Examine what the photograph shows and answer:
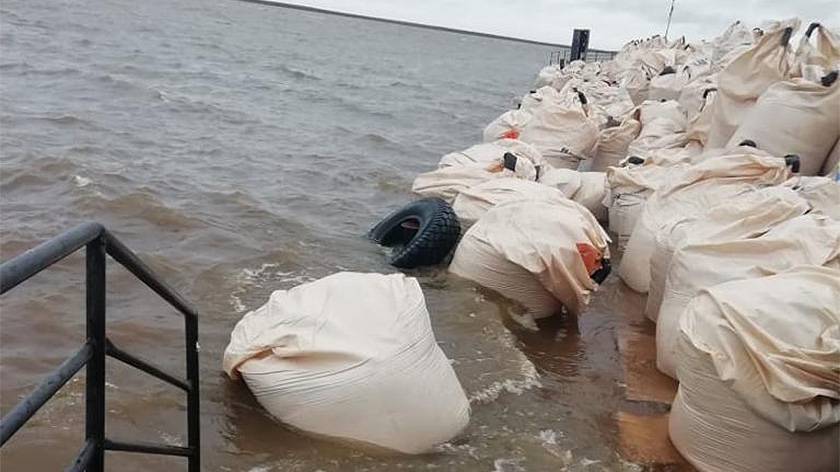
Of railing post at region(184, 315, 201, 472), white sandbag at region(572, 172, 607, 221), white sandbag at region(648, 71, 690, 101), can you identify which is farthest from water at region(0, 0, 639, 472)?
white sandbag at region(648, 71, 690, 101)

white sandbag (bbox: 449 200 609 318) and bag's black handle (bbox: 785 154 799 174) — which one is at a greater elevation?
bag's black handle (bbox: 785 154 799 174)

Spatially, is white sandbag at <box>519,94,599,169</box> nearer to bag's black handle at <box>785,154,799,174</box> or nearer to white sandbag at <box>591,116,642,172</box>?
white sandbag at <box>591,116,642,172</box>

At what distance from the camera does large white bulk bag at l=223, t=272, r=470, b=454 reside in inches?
114

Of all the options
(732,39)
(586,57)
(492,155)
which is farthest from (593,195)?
(586,57)

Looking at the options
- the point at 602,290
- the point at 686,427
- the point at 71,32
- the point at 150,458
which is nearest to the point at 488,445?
the point at 686,427

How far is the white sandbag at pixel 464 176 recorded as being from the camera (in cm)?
611

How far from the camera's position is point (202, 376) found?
11.6 ft

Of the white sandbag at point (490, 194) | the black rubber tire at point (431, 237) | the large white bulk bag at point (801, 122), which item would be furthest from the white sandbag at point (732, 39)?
the black rubber tire at point (431, 237)

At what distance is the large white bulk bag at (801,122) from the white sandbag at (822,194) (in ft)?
3.02

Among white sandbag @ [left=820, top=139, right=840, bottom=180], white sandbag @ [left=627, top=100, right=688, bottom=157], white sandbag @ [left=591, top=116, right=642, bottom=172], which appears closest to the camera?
white sandbag @ [left=820, top=139, right=840, bottom=180]

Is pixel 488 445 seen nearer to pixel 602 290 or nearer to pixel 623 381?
pixel 623 381

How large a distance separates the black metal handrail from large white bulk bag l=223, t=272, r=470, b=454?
3.00 ft

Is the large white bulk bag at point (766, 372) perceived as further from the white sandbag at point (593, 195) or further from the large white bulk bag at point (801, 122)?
the white sandbag at point (593, 195)

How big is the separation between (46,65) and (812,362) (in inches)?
584
